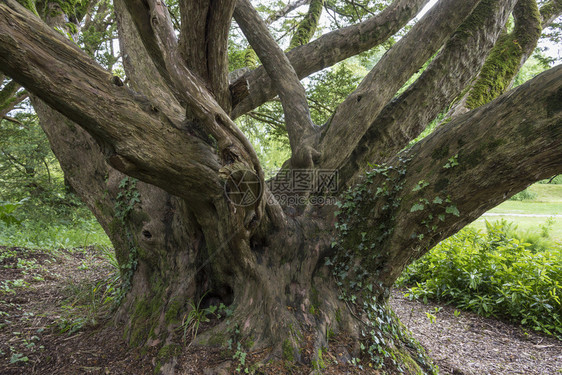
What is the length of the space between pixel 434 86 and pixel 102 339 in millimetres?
4086

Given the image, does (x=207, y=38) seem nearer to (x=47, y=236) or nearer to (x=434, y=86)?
(x=434, y=86)

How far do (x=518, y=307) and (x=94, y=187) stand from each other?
5.57 meters

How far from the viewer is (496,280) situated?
15.5ft

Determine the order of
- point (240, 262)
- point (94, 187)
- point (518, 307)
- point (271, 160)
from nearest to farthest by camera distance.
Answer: point (240, 262) < point (94, 187) < point (518, 307) < point (271, 160)

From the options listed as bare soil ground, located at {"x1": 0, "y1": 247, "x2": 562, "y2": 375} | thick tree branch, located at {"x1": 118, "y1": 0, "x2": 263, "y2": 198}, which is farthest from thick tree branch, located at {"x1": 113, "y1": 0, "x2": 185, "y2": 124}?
bare soil ground, located at {"x1": 0, "y1": 247, "x2": 562, "y2": 375}

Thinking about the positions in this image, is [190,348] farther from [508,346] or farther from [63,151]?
[508,346]

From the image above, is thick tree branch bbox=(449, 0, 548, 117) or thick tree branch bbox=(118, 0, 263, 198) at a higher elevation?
Answer: thick tree branch bbox=(449, 0, 548, 117)

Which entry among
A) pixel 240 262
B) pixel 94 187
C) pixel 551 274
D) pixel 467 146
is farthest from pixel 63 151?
pixel 551 274

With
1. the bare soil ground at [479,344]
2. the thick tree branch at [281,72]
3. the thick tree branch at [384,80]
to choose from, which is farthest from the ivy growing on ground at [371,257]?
the thick tree branch at [281,72]

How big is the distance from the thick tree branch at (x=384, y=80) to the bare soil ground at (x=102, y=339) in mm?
1902

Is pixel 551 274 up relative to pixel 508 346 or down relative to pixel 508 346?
up

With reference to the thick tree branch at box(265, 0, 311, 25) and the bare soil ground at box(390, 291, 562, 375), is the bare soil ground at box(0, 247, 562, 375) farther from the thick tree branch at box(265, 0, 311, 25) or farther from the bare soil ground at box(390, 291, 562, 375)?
the thick tree branch at box(265, 0, 311, 25)

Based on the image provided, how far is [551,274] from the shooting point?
463 cm

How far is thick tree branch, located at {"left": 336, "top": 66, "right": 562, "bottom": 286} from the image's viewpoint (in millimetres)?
2043
